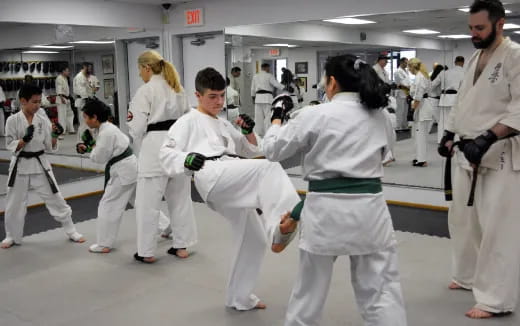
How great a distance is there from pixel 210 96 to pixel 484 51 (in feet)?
5.00

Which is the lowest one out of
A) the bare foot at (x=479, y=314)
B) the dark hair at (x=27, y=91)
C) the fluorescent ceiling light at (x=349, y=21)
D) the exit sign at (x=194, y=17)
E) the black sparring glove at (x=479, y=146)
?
the bare foot at (x=479, y=314)

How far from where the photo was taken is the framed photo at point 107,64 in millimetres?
6438

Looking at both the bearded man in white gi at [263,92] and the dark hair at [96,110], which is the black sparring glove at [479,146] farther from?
the bearded man in white gi at [263,92]

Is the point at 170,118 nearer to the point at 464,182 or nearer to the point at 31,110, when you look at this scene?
the point at 31,110

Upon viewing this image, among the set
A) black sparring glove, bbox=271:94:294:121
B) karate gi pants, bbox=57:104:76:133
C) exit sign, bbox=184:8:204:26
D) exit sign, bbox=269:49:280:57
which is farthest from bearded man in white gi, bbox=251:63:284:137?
black sparring glove, bbox=271:94:294:121

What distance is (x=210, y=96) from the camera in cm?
281

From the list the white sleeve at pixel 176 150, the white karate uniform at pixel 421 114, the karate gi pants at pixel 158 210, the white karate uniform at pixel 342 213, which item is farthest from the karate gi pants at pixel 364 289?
the white karate uniform at pixel 421 114

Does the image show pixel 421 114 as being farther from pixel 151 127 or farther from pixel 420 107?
pixel 151 127

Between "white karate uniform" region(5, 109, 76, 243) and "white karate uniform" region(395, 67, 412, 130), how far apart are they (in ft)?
11.9

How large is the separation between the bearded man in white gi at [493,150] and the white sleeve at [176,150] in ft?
4.74

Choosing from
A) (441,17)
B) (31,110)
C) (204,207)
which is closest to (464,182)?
(441,17)

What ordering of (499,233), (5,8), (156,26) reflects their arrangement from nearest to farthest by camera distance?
(499,233), (5,8), (156,26)

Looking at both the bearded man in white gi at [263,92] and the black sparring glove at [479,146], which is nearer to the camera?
the black sparring glove at [479,146]

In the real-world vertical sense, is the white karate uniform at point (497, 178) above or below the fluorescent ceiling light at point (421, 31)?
below
